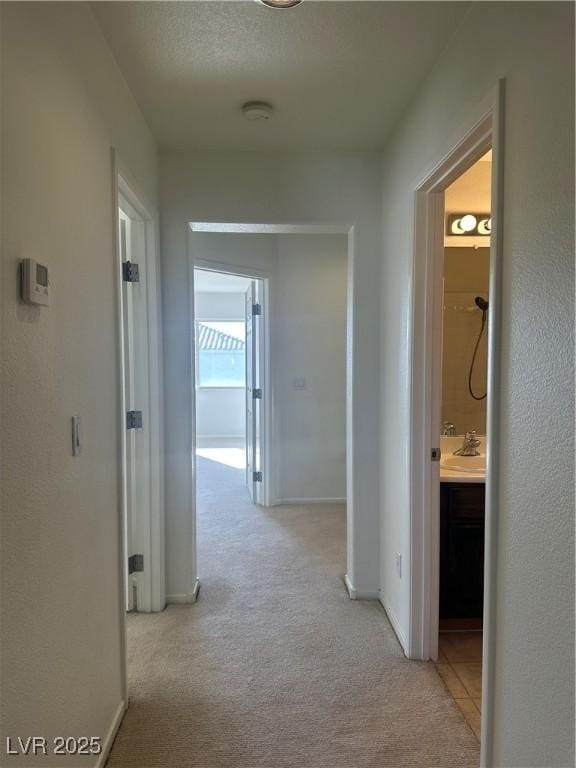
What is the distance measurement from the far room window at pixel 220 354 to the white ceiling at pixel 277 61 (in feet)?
18.5

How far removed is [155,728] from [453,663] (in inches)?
50.3

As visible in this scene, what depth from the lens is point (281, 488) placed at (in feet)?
14.5

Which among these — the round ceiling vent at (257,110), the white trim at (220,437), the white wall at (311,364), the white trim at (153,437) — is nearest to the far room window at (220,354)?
the white trim at (220,437)

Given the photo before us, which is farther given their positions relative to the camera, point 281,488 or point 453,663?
point 281,488

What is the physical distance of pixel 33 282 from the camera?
1.10 metres

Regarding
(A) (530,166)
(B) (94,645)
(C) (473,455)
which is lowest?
(B) (94,645)

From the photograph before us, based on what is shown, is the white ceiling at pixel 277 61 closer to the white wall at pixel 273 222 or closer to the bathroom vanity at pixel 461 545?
the white wall at pixel 273 222

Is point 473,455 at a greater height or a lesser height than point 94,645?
greater

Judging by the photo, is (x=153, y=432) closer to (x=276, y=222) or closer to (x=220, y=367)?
(x=276, y=222)

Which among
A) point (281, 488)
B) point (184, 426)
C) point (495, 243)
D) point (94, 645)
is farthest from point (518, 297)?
point (281, 488)

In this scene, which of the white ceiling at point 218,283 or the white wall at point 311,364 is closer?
the white wall at point 311,364

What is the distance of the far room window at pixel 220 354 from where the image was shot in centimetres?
801

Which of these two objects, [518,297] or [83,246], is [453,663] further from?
[83,246]

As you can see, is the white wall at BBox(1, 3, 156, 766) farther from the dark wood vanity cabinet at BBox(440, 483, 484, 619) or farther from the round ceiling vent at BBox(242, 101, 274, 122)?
the dark wood vanity cabinet at BBox(440, 483, 484, 619)
